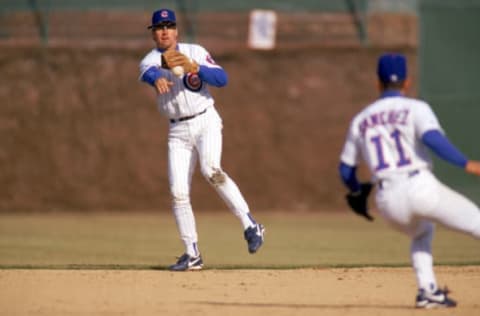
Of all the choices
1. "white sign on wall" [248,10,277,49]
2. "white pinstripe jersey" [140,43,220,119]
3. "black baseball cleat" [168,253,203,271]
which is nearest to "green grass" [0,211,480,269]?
"black baseball cleat" [168,253,203,271]

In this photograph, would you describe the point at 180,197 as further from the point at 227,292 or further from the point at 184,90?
the point at 227,292

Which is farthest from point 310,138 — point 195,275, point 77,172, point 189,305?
point 189,305

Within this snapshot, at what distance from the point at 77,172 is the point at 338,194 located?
449 centimetres

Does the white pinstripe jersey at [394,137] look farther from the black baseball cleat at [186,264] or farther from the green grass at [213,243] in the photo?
the green grass at [213,243]

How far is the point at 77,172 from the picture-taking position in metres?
18.6

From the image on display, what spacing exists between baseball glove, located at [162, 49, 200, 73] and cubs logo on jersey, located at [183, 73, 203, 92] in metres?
0.27

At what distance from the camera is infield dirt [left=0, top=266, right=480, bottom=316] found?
25.3 ft

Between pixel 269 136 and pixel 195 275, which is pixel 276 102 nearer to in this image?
pixel 269 136

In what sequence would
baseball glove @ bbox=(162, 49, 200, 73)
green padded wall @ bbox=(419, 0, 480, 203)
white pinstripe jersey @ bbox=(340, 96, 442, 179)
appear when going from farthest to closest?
green padded wall @ bbox=(419, 0, 480, 203) < baseball glove @ bbox=(162, 49, 200, 73) < white pinstripe jersey @ bbox=(340, 96, 442, 179)

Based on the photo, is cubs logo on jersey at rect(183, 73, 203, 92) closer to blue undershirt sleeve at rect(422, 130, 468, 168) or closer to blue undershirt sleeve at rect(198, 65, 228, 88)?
blue undershirt sleeve at rect(198, 65, 228, 88)

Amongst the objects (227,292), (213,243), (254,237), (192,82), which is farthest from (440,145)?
(213,243)

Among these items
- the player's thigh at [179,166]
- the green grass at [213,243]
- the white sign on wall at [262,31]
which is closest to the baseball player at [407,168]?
the player's thigh at [179,166]

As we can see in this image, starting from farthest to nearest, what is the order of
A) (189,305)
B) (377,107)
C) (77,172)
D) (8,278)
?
(77,172) < (8,278) < (189,305) < (377,107)

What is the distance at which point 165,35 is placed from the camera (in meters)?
9.84
